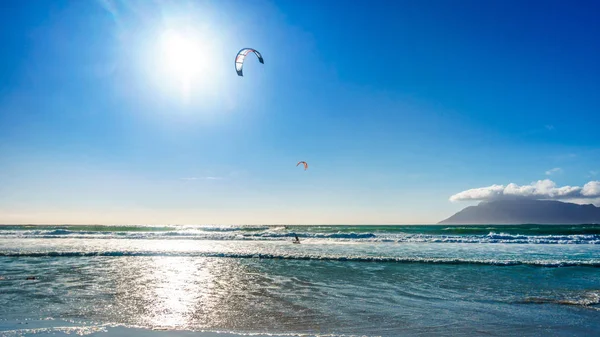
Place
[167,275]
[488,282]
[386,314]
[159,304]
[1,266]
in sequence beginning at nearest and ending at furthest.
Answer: [386,314] → [159,304] → [488,282] → [167,275] → [1,266]

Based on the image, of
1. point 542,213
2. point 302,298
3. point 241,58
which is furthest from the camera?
point 542,213

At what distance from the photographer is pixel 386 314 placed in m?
A: 6.53

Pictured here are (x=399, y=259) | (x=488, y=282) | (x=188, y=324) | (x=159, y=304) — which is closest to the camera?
(x=188, y=324)

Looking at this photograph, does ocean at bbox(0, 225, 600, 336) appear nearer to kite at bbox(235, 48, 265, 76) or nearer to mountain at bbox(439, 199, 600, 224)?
kite at bbox(235, 48, 265, 76)

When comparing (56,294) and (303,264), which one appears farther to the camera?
(303,264)

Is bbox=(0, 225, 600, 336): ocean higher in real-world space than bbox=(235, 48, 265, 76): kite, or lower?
lower

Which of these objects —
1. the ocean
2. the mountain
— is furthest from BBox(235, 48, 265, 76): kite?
the mountain

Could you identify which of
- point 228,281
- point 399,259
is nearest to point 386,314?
point 228,281

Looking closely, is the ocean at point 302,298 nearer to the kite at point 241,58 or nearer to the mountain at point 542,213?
the kite at point 241,58

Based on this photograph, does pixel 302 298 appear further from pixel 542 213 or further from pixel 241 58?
pixel 542 213

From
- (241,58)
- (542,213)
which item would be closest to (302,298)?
(241,58)

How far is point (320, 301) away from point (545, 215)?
184 m

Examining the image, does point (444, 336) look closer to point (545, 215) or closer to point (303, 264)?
point (303, 264)

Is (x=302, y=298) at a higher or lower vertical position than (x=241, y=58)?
lower
